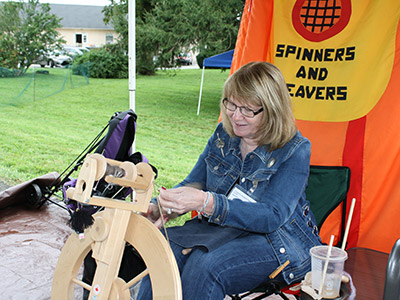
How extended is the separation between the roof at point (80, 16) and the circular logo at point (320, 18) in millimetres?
38004

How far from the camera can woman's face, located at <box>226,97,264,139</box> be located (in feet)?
5.41

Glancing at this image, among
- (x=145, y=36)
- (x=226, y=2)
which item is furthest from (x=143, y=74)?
(x=226, y=2)

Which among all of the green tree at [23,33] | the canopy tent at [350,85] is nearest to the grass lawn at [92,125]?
the green tree at [23,33]

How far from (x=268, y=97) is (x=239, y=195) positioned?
1.23 ft

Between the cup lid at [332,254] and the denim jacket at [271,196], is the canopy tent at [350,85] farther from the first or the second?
the cup lid at [332,254]

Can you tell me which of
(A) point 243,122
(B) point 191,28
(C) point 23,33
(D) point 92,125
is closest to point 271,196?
(A) point 243,122

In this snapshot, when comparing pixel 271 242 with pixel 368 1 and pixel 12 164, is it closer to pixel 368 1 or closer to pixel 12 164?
pixel 368 1

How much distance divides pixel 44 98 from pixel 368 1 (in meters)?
9.26

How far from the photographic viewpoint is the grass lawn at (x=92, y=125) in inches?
206

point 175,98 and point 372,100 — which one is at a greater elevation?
point 372,100

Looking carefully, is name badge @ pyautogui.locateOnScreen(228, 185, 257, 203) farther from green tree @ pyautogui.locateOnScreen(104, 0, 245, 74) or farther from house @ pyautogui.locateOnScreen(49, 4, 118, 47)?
house @ pyautogui.locateOnScreen(49, 4, 118, 47)

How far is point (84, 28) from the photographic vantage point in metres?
38.2

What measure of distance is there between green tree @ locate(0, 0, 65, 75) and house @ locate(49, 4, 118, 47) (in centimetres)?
2431

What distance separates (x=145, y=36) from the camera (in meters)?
10.3
